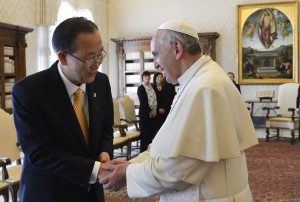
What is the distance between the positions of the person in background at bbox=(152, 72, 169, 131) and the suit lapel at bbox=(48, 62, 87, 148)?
5431 millimetres

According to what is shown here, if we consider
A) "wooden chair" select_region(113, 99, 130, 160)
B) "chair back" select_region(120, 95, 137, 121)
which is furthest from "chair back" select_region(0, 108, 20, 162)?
"chair back" select_region(120, 95, 137, 121)

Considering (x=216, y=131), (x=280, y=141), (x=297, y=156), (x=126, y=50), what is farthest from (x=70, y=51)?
(x=126, y=50)

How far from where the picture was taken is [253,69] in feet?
35.5

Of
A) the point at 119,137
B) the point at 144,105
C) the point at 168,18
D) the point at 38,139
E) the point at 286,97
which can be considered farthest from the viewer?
the point at 168,18

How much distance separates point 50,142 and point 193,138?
2.21 feet

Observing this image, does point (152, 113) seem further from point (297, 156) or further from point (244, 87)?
point (244, 87)

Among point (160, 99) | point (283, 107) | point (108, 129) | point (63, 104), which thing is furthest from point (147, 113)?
point (63, 104)

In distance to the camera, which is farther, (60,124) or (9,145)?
(9,145)

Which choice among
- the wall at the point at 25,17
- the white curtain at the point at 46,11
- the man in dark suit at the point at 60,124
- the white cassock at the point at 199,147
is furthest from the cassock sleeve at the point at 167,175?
the white curtain at the point at 46,11

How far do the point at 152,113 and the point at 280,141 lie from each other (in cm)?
384

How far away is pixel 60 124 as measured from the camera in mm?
1805

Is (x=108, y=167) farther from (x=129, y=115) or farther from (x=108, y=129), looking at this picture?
(x=129, y=115)

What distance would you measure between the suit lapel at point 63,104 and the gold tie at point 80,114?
8cm

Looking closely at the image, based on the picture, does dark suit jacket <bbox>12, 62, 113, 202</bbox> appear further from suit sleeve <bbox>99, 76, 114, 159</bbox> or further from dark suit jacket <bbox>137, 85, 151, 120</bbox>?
dark suit jacket <bbox>137, 85, 151, 120</bbox>
